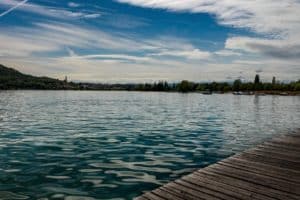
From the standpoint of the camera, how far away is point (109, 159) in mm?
13812

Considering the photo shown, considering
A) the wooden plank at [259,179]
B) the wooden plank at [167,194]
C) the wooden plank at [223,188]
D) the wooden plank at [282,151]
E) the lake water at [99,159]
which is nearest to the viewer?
the wooden plank at [167,194]

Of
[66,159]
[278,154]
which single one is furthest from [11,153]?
[278,154]

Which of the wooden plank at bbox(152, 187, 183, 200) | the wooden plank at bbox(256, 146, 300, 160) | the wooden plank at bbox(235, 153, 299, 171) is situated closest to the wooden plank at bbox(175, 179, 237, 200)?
the wooden plank at bbox(152, 187, 183, 200)

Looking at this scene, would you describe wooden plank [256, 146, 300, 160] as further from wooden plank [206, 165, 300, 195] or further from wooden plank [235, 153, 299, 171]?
wooden plank [206, 165, 300, 195]

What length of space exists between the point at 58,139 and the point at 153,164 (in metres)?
8.46

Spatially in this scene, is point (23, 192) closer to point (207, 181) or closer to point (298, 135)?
point (207, 181)

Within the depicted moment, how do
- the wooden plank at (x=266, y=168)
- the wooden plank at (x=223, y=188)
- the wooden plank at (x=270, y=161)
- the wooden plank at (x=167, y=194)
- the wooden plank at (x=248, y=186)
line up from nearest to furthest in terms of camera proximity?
the wooden plank at (x=167, y=194), the wooden plank at (x=223, y=188), the wooden plank at (x=248, y=186), the wooden plank at (x=266, y=168), the wooden plank at (x=270, y=161)

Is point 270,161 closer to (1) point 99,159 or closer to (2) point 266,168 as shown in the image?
(2) point 266,168

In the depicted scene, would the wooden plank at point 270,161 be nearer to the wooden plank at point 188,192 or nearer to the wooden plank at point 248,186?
the wooden plank at point 248,186

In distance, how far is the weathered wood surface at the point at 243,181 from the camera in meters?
7.50

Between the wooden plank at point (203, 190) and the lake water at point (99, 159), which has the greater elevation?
the wooden plank at point (203, 190)

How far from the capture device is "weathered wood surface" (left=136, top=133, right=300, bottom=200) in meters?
7.50

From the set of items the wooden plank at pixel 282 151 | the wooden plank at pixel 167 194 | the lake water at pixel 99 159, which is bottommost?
the lake water at pixel 99 159

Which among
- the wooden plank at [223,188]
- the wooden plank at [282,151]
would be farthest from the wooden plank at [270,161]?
the wooden plank at [223,188]
